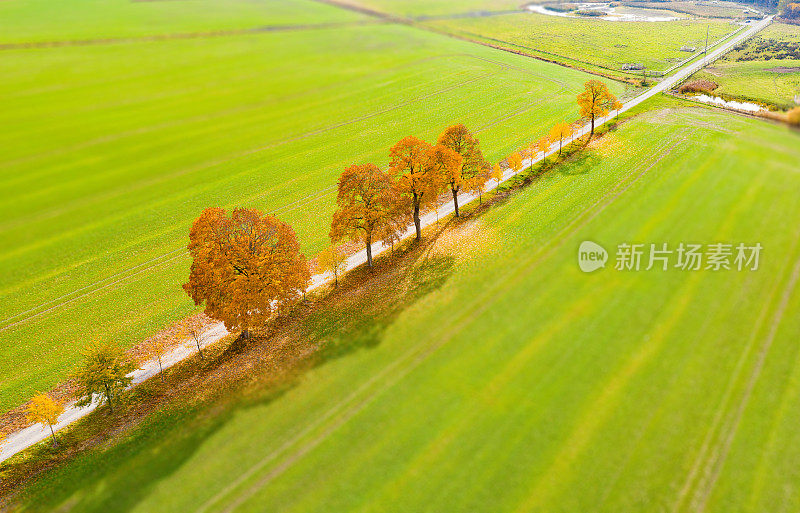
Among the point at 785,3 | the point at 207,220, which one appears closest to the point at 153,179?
the point at 207,220

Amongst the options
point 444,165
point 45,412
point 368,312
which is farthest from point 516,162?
point 45,412

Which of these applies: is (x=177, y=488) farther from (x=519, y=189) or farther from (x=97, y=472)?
(x=519, y=189)

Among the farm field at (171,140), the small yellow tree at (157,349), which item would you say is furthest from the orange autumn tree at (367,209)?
the small yellow tree at (157,349)

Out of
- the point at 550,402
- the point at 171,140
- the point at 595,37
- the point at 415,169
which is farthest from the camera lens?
the point at 595,37

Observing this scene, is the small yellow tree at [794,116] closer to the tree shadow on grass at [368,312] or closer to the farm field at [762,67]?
the farm field at [762,67]

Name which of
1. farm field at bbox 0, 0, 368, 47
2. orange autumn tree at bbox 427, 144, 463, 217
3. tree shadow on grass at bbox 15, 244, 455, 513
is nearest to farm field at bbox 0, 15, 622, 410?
tree shadow on grass at bbox 15, 244, 455, 513

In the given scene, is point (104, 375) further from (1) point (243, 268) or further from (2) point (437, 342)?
(2) point (437, 342)
